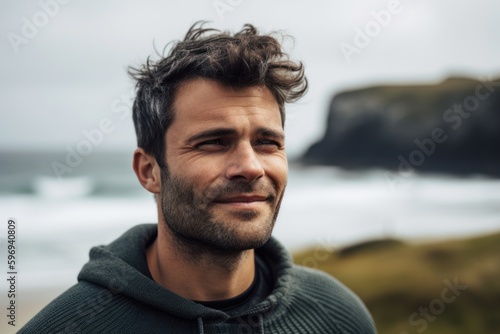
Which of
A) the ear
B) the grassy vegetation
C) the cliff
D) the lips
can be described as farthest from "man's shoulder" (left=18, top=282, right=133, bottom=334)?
the cliff

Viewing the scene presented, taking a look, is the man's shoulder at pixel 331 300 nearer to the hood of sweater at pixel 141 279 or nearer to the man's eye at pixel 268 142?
the hood of sweater at pixel 141 279

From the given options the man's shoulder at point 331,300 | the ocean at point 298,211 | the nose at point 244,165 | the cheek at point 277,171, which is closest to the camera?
the nose at point 244,165

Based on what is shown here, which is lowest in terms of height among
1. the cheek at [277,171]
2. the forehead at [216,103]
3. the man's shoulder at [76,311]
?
the man's shoulder at [76,311]

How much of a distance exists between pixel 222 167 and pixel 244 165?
0.31 ft

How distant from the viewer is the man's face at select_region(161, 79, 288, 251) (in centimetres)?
238

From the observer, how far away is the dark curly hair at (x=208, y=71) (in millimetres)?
2508

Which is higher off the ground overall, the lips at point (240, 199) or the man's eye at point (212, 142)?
the man's eye at point (212, 142)

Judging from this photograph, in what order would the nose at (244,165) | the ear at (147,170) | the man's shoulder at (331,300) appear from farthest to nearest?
the man's shoulder at (331,300) → the ear at (147,170) → the nose at (244,165)

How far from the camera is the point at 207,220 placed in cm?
239

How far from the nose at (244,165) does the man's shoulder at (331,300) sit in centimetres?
74

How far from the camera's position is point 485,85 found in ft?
45.2

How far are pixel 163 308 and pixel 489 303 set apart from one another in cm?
647

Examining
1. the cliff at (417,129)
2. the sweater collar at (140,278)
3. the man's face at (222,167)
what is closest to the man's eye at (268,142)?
the man's face at (222,167)

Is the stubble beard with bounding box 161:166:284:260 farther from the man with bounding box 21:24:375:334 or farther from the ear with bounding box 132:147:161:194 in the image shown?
the ear with bounding box 132:147:161:194
